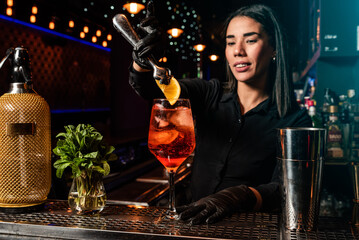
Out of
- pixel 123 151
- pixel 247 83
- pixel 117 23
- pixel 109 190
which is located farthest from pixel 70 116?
pixel 117 23

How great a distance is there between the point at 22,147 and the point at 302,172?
756mm

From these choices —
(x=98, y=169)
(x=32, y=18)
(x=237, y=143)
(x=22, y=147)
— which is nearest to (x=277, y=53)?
(x=237, y=143)

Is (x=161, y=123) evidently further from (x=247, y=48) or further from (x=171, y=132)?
(x=247, y=48)

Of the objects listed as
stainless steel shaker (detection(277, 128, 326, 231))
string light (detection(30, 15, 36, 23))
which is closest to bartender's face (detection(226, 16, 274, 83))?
stainless steel shaker (detection(277, 128, 326, 231))

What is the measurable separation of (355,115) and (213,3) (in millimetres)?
5209

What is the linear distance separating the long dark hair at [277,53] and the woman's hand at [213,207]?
2.38 feet

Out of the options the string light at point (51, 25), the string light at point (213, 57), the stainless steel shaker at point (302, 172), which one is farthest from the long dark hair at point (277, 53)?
the string light at point (213, 57)

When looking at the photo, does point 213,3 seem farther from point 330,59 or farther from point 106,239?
point 106,239

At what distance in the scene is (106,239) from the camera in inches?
34.6

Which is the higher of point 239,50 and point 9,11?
point 9,11

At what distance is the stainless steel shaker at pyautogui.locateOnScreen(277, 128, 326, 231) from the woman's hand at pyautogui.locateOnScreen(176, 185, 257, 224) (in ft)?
0.58

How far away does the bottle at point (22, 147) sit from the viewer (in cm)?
103

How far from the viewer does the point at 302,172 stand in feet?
2.96

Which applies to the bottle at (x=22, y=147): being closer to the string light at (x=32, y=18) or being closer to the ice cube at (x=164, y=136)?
the ice cube at (x=164, y=136)
